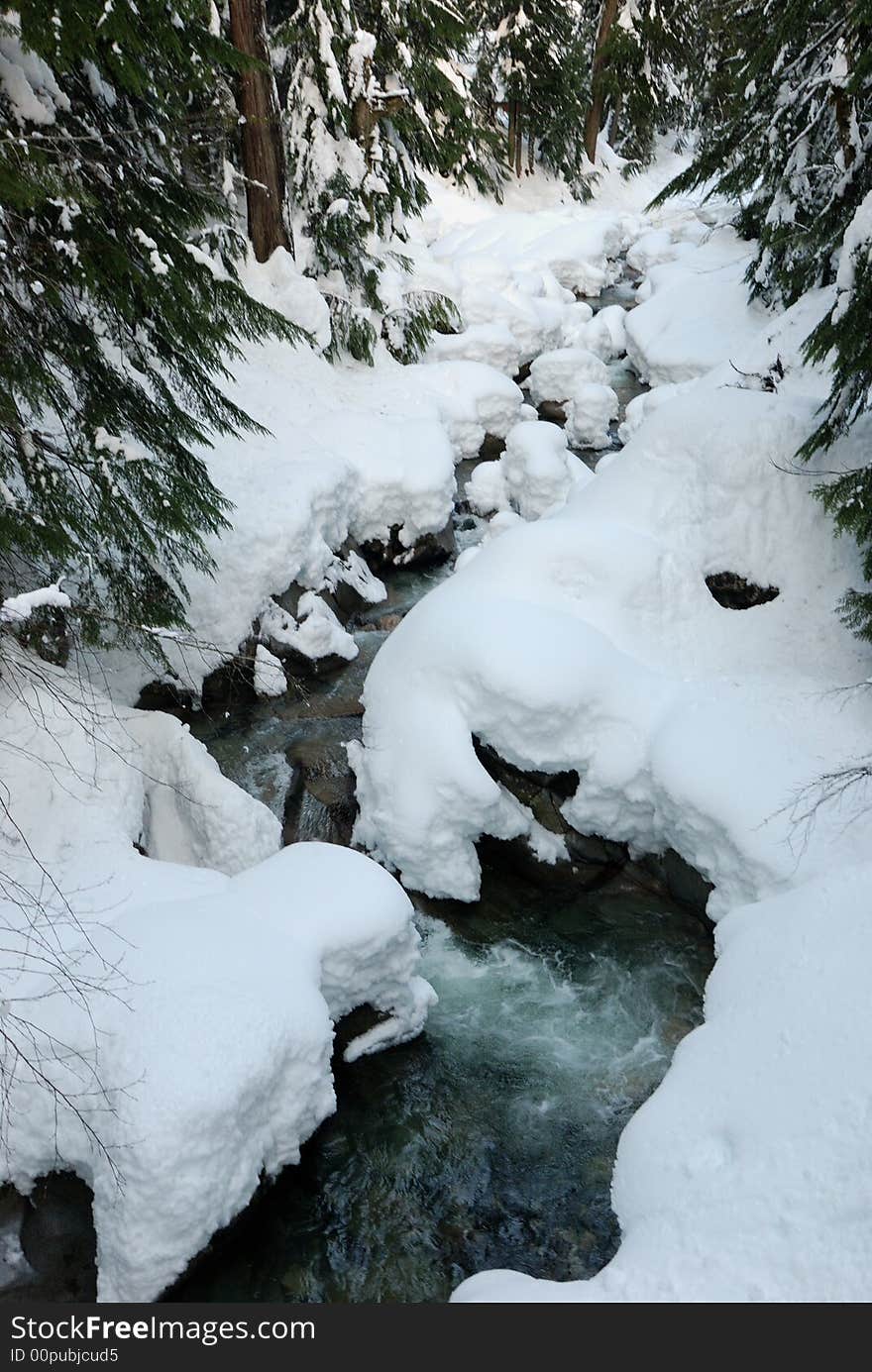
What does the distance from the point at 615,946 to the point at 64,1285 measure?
4.47 metres

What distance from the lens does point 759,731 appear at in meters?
7.23

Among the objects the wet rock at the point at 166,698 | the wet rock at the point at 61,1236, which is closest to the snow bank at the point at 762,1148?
the wet rock at the point at 61,1236

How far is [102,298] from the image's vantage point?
6.20 metres

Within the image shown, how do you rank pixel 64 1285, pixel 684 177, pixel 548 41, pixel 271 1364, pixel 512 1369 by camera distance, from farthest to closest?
1. pixel 548 41
2. pixel 684 177
3. pixel 64 1285
4. pixel 271 1364
5. pixel 512 1369

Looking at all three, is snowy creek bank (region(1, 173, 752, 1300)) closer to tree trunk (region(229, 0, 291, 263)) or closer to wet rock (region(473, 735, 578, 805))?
wet rock (region(473, 735, 578, 805))

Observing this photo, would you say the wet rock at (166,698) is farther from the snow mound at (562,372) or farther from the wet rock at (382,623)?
the snow mound at (562,372)

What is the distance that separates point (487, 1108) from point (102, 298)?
20.9 feet

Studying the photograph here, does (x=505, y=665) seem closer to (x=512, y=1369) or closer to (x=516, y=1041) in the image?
(x=516, y=1041)

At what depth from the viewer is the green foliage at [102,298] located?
18.1ft

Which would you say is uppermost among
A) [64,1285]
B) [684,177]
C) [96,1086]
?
[684,177]

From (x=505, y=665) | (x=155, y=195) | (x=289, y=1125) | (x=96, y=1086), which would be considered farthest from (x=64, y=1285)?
(x=155, y=195)

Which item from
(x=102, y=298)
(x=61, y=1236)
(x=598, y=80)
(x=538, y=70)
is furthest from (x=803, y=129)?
(x=598, y=80)

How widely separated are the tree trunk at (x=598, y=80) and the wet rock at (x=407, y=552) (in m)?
24.9

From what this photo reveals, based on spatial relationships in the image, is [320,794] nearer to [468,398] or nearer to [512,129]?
[468,398]
